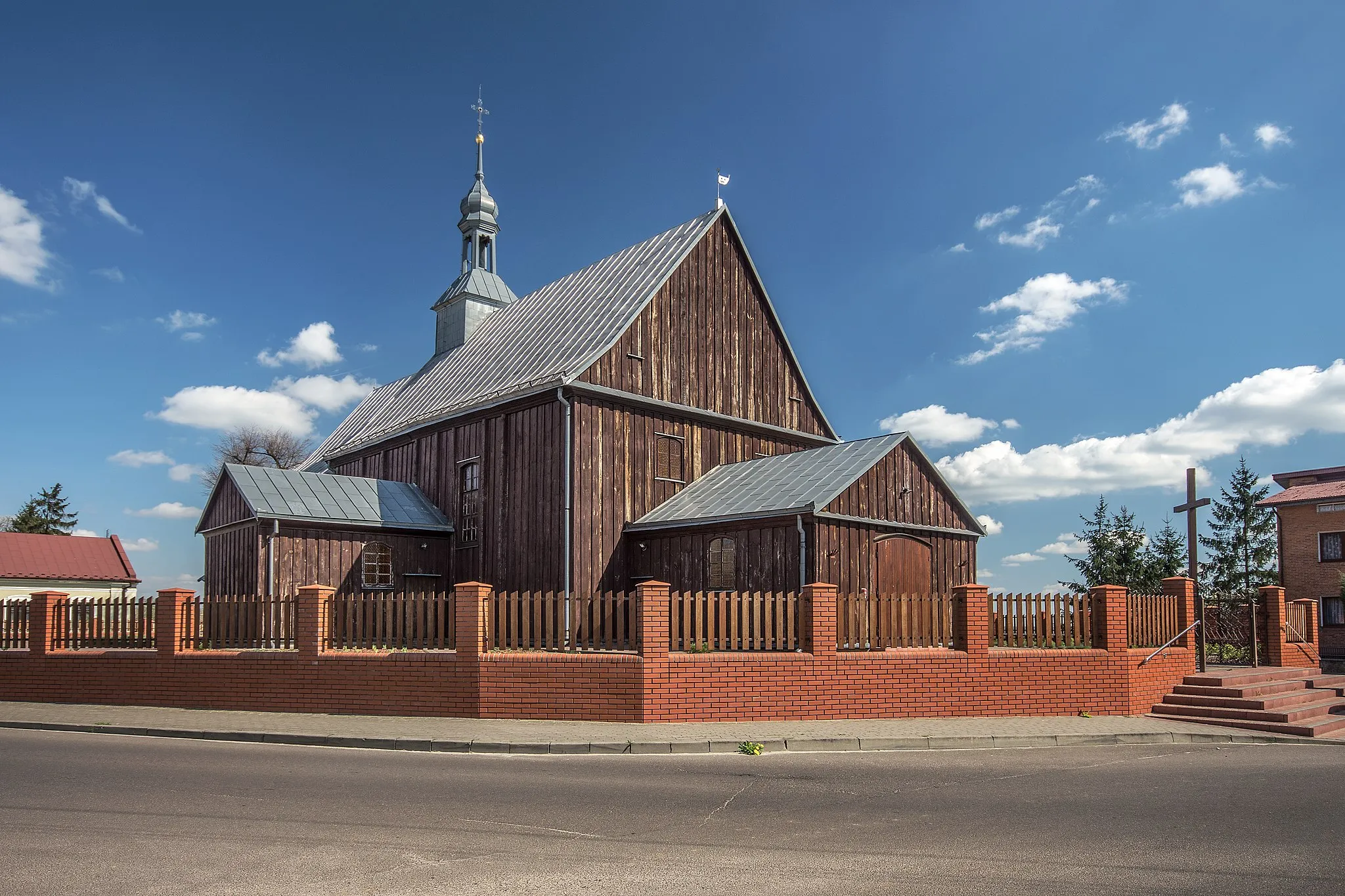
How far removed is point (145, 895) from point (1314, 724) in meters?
16.8

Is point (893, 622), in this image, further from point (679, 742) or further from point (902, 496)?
point (902, 496)

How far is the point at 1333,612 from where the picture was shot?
35.5 meters

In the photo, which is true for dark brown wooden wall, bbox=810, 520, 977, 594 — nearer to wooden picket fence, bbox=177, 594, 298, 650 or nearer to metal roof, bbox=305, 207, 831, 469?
metal roof, bbox=305, 207, 831, 469

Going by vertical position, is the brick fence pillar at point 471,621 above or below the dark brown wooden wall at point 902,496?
below

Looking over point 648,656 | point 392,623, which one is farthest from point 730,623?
point 392,623

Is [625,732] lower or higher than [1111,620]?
lower

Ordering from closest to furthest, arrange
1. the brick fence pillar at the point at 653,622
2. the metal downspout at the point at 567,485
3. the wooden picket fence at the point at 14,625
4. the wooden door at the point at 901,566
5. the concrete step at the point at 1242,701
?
1. the brick fence pillar at the point at 653,622
2. the concrete step at the point at 1242,701
3. the wooden picket fence at the point at 14,625
4. the wooden door at the point at 901,566
5. the metal downspout at the point at 567,485

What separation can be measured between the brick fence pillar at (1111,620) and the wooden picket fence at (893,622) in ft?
8.62

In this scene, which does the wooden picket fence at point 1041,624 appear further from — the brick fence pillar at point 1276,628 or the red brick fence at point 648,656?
the brick fence pillar at point 1276,628

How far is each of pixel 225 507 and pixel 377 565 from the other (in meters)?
3.91

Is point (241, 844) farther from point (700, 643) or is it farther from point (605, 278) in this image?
point (605, 278)

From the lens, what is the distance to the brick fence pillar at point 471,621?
1510 cm

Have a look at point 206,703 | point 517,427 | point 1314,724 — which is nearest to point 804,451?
point 517,427

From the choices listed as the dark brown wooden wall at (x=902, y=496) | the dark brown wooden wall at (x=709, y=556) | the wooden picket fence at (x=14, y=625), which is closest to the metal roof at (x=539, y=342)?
the dark brown wooden wall at (x=709, y=556)
